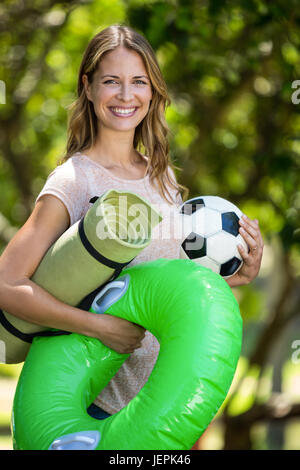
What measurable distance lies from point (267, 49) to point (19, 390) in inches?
129

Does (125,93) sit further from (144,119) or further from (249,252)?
(249,252)

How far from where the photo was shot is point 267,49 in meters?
4.34

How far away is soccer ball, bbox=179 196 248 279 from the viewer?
2.11 m

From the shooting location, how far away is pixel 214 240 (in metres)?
2.11

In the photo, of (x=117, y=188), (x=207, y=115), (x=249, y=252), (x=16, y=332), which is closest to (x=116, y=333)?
(x=16, y=332)

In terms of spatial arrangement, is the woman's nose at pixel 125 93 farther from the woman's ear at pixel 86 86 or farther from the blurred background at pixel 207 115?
the blurred background at pixel 207 115

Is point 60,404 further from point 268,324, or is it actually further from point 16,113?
point 268,324

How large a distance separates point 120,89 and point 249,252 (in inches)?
27.7

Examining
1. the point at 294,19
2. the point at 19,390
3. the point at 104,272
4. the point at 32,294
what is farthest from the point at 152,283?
the point at 294,19

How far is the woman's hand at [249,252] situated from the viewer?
213 centimetres

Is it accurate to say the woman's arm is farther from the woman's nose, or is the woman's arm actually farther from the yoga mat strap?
the woman's nose

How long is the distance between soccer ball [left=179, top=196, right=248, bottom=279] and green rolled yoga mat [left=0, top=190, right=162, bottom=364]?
14.9 inches
